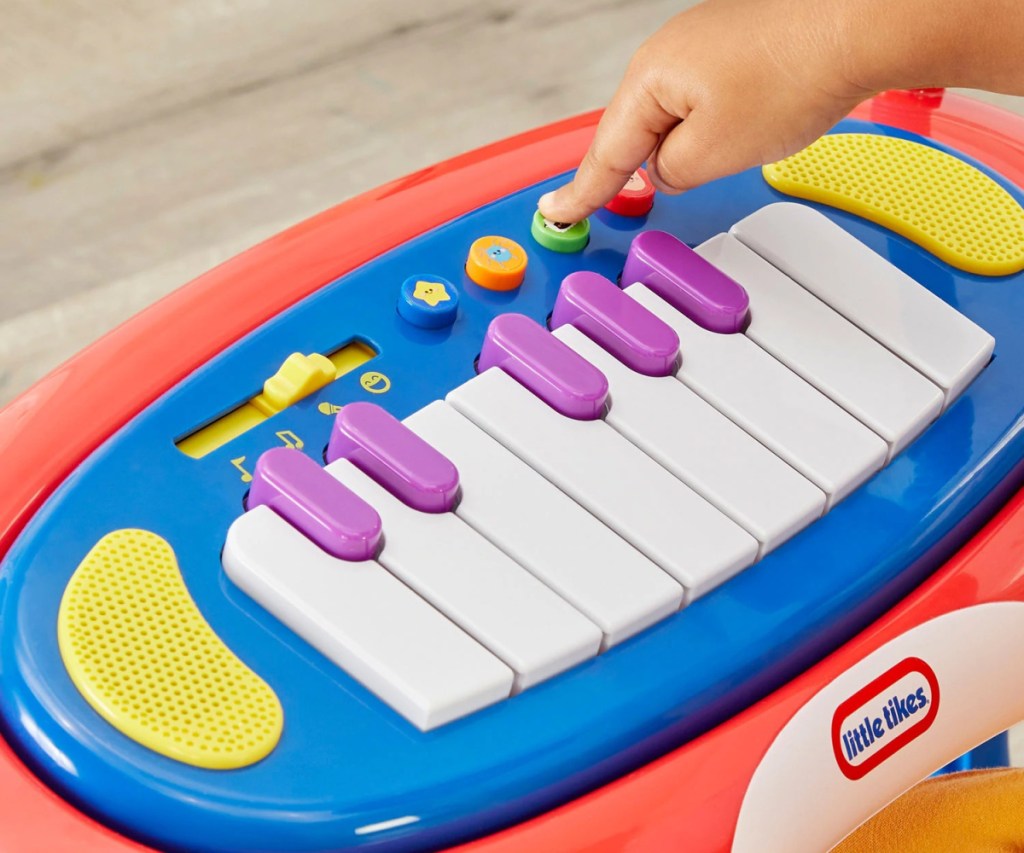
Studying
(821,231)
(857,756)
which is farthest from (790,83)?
(857,756)

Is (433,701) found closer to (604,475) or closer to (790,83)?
(604,475)

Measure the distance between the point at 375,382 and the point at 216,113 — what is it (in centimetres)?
79

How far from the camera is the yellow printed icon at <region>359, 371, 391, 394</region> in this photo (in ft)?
2.42

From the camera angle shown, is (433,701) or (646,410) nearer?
(433,701)

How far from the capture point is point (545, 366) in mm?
723

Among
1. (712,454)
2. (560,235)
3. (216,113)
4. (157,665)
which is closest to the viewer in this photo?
(157,665)

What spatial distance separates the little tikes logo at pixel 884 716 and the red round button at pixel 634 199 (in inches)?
11.4

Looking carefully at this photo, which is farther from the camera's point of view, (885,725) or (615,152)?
(615,152)

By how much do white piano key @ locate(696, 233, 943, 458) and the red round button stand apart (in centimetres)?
6

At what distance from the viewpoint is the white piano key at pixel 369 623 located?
0.61 m

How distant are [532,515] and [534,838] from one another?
0.14 metres

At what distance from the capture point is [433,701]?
1.98ft

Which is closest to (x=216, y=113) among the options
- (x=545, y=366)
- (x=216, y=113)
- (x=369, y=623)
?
(x=216, y=113)

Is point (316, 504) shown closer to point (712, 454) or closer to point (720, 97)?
point (712, 454)
